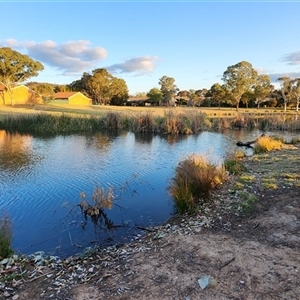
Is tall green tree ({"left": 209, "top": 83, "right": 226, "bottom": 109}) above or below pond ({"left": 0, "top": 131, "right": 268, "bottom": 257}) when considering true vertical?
above

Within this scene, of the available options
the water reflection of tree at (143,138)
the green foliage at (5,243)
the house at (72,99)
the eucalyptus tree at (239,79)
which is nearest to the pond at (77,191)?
the green foliage at (5,243)

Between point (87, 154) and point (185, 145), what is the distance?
7051 mm

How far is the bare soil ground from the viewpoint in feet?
11.8

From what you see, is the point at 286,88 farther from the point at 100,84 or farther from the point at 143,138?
the point at 143,138

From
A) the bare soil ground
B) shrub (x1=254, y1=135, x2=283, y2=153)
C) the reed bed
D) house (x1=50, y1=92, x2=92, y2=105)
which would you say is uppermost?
house (x1=50, y1=92, x2=92, y2=105)

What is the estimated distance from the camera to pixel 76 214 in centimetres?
736

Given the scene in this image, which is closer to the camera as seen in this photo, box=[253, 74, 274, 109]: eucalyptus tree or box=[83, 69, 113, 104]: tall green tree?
box=[253, 74, 274, 109]: eucalyptus tree

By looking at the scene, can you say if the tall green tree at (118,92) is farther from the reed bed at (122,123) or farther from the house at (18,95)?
the reed bed at (122,123)

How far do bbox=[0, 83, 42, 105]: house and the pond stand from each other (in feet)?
130

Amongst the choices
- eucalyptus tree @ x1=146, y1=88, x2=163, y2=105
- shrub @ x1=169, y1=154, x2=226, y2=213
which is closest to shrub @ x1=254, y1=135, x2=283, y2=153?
shrub @ x1=169, y1=154, x2=226, y2=213

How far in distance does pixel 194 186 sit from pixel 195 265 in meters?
3.26

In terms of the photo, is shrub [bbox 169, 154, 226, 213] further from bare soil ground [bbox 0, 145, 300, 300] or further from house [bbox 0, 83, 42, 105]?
house [bbox 0, 83, 42, 105]

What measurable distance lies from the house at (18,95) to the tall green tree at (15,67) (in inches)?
92.6

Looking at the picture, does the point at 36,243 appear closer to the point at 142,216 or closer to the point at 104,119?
the point at 142,216
